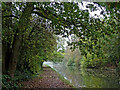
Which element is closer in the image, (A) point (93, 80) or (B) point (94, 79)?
(A) point (93, 80)

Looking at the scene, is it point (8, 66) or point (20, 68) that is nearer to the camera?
point (8, 66)

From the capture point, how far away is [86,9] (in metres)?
3.63

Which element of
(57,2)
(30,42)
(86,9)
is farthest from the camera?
(30,42)

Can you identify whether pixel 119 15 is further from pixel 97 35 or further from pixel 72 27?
pixel 72 27

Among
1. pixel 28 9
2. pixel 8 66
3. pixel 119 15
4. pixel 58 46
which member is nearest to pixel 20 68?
pixel 8 66

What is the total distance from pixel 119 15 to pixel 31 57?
259 inches

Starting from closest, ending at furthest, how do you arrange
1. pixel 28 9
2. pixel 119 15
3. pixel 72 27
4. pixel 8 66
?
pixel 119 15
pixel 72 27
pixel 28 9
pixel 8 66

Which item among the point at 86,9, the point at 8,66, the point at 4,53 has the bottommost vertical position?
the point at 8,66

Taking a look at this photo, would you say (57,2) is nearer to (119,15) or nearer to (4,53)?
(119,15)

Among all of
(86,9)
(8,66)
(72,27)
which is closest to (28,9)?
(72,27)

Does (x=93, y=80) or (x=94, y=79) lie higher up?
(x=93, y=80)

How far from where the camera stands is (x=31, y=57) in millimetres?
Answer: 8297

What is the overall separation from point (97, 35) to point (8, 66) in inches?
205

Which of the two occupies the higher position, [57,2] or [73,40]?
[57,2]
